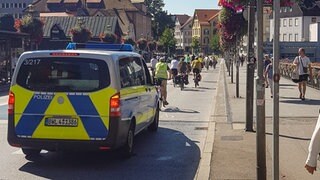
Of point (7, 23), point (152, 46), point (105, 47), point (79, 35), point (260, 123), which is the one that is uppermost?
point (7, 23)

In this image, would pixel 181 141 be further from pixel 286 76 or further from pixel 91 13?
pixel 91 13

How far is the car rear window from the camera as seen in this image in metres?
8.87

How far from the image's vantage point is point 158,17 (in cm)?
15000

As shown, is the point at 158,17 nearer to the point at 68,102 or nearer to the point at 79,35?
the point at 79,35

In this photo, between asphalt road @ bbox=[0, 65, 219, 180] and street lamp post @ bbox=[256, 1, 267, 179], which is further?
asphalt road @ bbox=[0, 65, 219, 180]

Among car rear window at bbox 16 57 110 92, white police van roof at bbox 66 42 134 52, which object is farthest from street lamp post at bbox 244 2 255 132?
car rear window at bbox 16 57 110 92

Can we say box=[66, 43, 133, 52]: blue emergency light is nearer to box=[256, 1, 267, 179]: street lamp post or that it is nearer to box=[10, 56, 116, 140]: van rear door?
box=[10, 56, 116, 140]: van rear door

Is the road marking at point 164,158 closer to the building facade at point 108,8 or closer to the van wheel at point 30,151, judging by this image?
the van wheel at point 30,151

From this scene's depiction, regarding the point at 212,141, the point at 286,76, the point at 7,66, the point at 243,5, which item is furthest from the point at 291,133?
the point at 286,76

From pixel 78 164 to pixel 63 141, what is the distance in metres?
0.58

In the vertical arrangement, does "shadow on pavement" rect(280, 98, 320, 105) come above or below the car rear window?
below

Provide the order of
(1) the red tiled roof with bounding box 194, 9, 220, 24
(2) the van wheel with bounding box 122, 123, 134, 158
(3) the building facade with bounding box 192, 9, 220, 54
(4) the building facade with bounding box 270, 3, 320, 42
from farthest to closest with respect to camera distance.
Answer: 1. (1) the red tiled roof with bounding box 194, 9, 220, 24
2. (3) the building facade with bounding box 192, 9, 220, 54
3. (4) the building facade with bounding box 270, 3, 320, 42
4. (2) the van wheel with bounding box 122, 123, 134, 158

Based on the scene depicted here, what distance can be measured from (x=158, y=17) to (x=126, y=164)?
14207 cm

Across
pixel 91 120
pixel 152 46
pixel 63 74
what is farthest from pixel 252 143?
pixel 152 46
